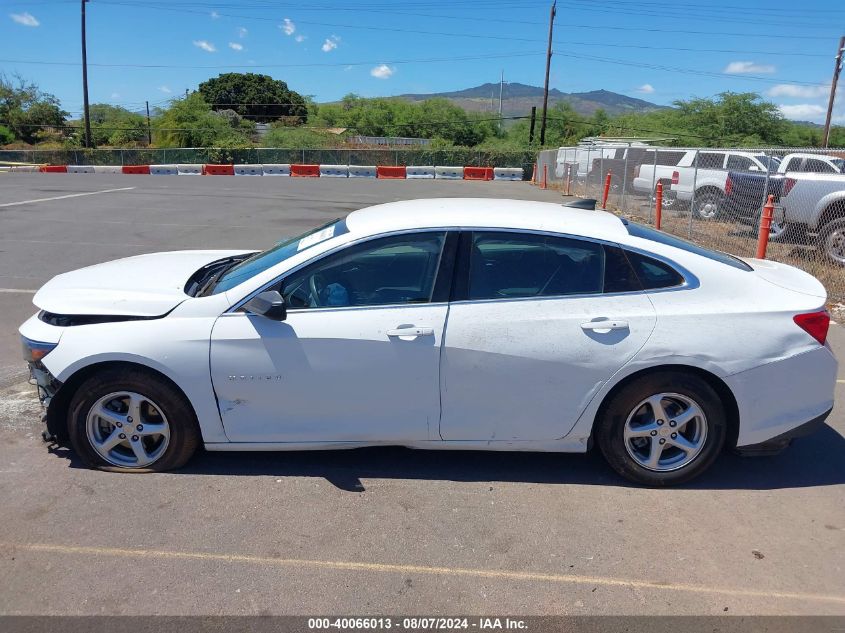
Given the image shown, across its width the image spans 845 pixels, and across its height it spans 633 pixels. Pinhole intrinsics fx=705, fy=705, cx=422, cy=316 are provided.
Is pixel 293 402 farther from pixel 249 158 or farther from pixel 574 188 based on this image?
pixel 249 158

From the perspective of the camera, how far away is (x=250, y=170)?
40.3 metres

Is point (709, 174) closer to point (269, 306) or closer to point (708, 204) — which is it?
point (708, 204)

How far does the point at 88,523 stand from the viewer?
3.58m

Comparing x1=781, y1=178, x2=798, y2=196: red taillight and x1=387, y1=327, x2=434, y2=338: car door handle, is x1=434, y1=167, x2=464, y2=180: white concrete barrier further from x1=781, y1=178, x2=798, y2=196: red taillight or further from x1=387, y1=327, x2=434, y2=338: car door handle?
x1=387, y1=327, x2=434, y2=338: car door handle

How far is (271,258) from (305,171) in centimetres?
3741

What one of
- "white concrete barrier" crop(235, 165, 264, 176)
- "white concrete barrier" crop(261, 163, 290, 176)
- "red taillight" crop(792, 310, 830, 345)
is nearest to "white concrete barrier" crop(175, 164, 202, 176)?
"white concrete barrier" crop(235, 165, 264, 176)

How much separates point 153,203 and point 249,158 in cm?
2782

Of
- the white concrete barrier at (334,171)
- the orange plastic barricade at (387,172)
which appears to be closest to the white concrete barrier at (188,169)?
the white concrete barrier at (334,171)

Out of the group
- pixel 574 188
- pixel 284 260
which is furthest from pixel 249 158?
pixel 284 260

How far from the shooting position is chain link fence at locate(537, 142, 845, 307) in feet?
36.4

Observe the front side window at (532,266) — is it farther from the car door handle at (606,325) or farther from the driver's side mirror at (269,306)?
the driver's side mirror at (269,306)

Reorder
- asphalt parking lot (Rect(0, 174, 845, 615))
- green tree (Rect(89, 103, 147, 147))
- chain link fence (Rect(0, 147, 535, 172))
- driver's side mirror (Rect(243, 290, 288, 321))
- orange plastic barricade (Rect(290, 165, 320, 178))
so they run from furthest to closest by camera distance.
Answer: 1. green tree (Rect(89, 103, 147, 147))
2. chain link fence (Rect(0, 147, 535, 172))
3. orange plastic barricade (Rect(290, 165, 320, 178))
4. driver's side mirror (Rect(243, 290, 288, 321))
5. asphalt parking lot (Rect(0, 174, 845, 615))

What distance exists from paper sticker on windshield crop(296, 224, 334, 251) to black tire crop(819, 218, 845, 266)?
959cm

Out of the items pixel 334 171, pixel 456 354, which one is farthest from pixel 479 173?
pixel 456 354
